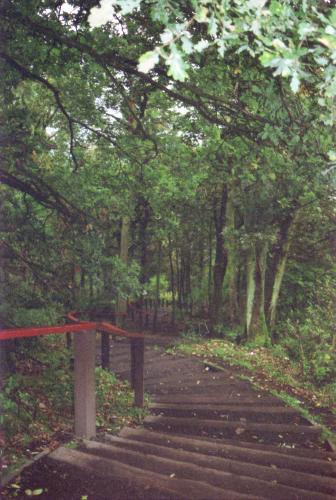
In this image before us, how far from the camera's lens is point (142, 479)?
3043mm

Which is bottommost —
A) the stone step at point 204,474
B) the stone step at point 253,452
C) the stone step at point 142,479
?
the stone step at point 253,452

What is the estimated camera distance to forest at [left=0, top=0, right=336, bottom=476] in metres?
2.75

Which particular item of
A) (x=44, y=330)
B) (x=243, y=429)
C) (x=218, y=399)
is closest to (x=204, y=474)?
(x=44, y=330)

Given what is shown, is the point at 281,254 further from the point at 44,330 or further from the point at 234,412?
the point at 44,330

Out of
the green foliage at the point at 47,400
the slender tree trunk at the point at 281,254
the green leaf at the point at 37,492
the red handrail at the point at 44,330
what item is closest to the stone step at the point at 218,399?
the green foliage at the point at 47,400

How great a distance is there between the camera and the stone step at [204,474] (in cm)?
307

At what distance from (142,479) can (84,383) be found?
1.16 meters

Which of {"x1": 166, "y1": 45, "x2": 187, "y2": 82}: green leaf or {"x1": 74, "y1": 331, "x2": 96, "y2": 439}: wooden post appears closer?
{"x1": 166, "y1": 45, "x2": 187, "y2": 82}: green leaf

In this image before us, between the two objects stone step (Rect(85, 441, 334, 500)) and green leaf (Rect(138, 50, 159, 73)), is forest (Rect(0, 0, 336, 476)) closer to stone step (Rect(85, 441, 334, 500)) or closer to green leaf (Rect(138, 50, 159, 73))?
green leaf (Rect(138, 50, 159, 73))

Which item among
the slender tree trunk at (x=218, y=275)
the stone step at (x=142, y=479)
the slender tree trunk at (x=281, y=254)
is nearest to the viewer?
the stone step at (x=142, y=479)

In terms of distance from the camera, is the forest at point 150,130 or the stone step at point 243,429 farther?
the stone step at point 243,429

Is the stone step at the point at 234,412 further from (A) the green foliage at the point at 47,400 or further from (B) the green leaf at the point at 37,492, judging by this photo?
(B) the green leaf at the point at 37,492

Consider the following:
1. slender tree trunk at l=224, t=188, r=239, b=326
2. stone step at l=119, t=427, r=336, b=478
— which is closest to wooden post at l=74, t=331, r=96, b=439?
stone step at l=119, t=427, r=336, b=478

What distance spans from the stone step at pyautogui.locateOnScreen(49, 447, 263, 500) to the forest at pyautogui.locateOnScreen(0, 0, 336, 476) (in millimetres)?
1521
